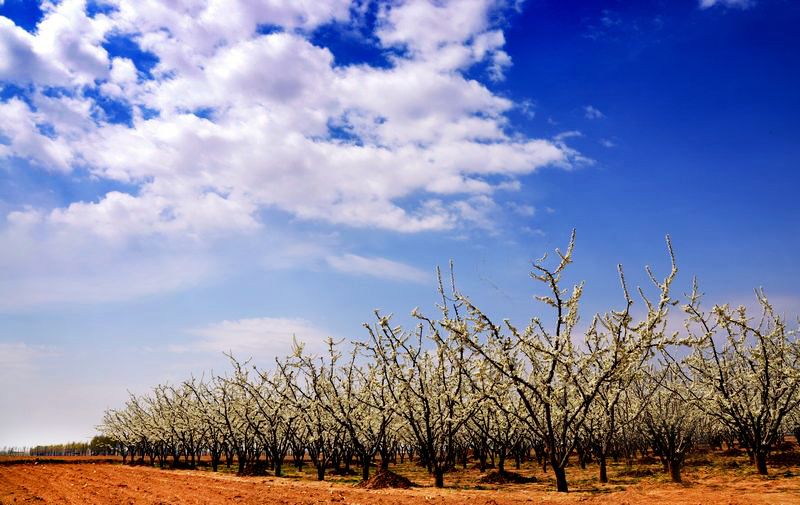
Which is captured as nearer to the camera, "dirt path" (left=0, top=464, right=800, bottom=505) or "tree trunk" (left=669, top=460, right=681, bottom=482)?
"dirt path" (left=0, top=464, right=800, bottom=505)

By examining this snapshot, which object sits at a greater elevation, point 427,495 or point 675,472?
point 675,472

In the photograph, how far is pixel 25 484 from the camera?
93.9ft

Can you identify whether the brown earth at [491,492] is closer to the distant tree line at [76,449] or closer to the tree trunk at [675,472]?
the tree trunk at [675,472]

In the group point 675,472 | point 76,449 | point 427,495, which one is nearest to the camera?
point 427,495

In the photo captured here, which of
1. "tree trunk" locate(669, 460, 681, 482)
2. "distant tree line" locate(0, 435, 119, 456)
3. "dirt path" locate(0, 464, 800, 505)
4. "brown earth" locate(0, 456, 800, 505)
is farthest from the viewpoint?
"distant tree line" locate(0, 435, 119, 456)

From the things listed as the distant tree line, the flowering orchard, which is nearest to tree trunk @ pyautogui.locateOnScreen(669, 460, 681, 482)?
the flowering orchard

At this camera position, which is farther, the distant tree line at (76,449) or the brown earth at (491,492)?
the distant tree line at (76,449)

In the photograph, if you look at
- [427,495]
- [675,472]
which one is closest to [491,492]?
[427,495]

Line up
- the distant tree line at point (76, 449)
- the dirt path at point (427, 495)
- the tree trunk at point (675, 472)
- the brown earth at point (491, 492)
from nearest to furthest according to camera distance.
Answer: the dirt path at point (427, 495), the brown earth at point (491, 492), the tree trunk at point (675, 472), the distant tree line at point (76, 449)

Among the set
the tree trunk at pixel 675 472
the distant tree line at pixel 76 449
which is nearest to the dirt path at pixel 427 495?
the tree trunk at pixel 675 472

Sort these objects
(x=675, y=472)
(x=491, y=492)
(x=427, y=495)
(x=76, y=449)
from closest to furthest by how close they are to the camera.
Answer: (x=427, y=495)
(x=491, y=492)
(x=675, y=472)
(x=76, y=449)

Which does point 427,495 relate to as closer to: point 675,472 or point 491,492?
point 491,492

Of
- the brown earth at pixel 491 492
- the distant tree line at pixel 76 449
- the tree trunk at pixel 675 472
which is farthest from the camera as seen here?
the distant tree line at pixel 76 449

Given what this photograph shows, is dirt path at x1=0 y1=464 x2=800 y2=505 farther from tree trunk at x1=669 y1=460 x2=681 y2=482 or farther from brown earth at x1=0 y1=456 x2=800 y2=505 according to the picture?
tree trunk at x1=669 y1=460 x2=681 y2=482
